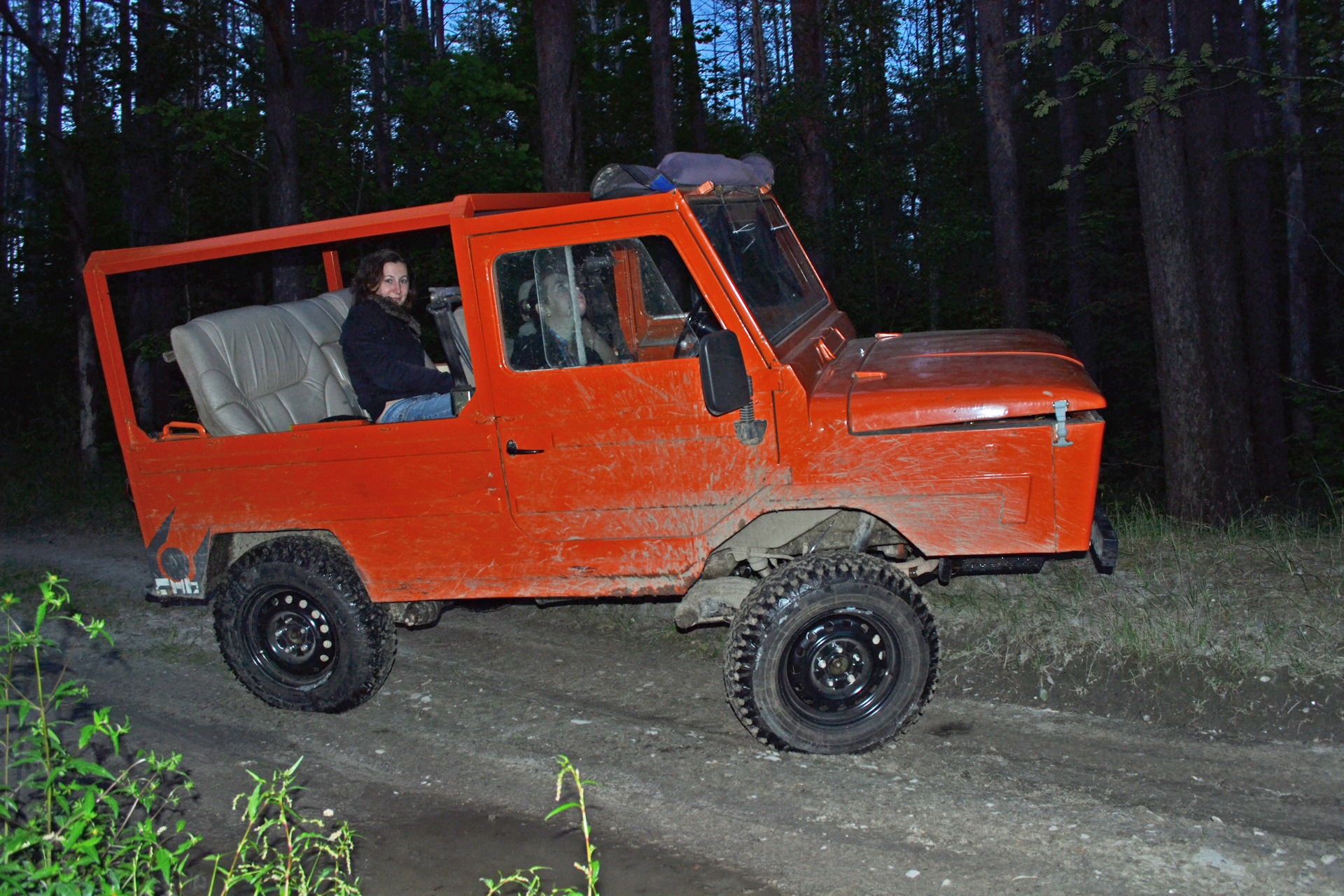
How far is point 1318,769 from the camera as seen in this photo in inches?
154

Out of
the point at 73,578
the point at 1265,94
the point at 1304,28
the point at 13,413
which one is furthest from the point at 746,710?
the point at 13,413

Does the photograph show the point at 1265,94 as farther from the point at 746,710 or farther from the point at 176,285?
the point at 176,285

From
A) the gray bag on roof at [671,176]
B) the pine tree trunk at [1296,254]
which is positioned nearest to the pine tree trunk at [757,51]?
the pine tree trunk at [1296,254]

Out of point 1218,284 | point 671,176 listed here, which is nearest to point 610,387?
point 671,176

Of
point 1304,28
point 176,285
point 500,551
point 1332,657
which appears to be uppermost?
point 1304,28

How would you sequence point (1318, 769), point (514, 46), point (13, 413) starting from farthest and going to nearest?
point (514, 46)
point (13, 413)
point (1318, 769)

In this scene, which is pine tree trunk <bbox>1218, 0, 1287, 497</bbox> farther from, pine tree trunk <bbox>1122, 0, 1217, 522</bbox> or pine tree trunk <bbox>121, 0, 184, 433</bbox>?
pine tree trunk <bbox>121, 0, 184, 433</bbox>

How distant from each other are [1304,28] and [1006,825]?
8.93 meters

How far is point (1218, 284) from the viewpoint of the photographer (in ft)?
36.0

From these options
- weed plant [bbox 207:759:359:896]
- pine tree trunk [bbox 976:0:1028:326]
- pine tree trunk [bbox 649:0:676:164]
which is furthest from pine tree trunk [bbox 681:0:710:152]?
weed plant [bbox 207:759:359:896]

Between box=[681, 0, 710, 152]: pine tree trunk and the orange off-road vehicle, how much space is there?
20509 millimetres

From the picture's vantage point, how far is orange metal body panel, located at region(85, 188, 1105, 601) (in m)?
4.00

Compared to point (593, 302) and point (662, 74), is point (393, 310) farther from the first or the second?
point (662, 74)

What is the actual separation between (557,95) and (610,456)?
6.74 meters
